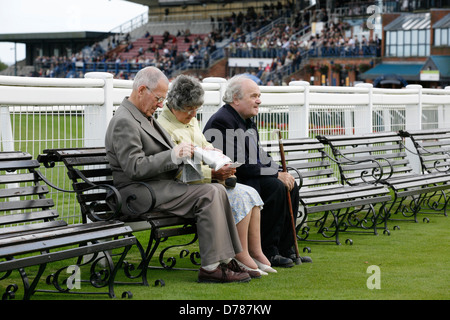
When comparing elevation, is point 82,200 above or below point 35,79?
below

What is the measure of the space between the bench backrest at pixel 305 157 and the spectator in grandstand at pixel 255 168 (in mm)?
1129

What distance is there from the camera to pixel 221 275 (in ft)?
17.7

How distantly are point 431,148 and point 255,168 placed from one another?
5065mm

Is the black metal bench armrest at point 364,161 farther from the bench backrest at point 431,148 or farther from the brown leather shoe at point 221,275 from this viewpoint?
the brown leather shoe at point 221,275

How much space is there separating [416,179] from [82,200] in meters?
4.88

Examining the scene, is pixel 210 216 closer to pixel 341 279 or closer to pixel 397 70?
pixel 341 279

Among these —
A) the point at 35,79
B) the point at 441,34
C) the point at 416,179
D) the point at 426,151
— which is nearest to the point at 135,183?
the point at 35,79

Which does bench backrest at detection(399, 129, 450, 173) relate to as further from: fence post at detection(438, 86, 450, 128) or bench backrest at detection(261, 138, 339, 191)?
fence post at detection(438, 86, 450, 128)

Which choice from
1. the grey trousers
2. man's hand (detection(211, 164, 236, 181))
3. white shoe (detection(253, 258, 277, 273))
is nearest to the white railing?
man's hand (detection(211, 164, 236, 181))

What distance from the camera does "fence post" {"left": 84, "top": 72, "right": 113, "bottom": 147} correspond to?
20.8 ft

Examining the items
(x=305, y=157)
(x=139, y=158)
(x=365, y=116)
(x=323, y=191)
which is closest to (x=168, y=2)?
(x=365, y=116)

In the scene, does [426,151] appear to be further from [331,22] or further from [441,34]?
[331,22]

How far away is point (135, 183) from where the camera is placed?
214 inches

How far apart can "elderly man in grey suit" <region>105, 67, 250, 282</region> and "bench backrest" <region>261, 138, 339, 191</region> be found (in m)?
2.11
